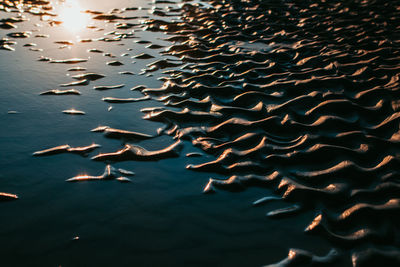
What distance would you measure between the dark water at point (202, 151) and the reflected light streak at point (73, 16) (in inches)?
56.9

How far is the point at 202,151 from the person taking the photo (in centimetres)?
357

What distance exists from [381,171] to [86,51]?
6218mm

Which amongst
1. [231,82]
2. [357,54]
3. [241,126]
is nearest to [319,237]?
[241,126]

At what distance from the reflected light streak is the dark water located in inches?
56.9

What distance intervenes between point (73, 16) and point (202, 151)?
8.10 m

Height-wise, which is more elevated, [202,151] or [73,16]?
[73,16]

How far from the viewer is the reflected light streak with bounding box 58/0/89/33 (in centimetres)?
835

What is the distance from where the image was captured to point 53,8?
10109 millimetres

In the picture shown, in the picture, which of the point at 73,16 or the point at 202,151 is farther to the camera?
the point at 73,16

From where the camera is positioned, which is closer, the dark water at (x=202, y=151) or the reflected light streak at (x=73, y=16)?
the dark water at (x=202, y=151)

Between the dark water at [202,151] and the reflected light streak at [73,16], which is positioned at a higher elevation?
the reflected light streak at [73,16]

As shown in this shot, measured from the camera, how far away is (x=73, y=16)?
9.31m

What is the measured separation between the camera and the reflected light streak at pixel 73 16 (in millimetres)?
8346

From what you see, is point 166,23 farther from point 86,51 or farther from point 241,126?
point 241,126
